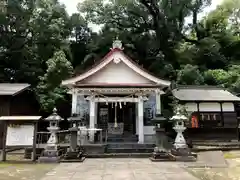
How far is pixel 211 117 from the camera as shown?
18547mm

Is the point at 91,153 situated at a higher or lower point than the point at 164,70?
lower

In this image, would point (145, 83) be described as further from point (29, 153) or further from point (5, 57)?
point (5, 57)

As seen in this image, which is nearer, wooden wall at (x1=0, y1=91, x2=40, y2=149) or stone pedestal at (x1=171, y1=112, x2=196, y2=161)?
stone pedestal at (x1=171, y1=112, x2=196, y2=161)

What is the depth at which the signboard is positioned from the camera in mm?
11266

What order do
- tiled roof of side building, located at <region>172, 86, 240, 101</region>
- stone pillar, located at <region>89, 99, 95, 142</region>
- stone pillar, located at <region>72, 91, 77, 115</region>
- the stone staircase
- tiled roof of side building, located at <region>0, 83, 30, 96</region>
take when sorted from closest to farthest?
the stone staircase
stone pillar, located at <region>72, 91, 77, 115</region>
stone pillar, located at <region>89, 99, 95, 142</region>
tiled roof of side building, located at <region>0, 83, 30, 96</region>
tiled roof of side building, located at <region>172, 86, 240, 101</region>

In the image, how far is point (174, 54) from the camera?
2984cm

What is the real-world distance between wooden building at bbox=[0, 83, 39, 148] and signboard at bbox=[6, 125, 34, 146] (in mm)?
5092

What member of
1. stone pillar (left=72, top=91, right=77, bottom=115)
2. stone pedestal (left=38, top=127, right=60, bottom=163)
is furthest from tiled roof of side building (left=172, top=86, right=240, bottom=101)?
stone pedestal (left=38, top=127, right=60, bottom=163)

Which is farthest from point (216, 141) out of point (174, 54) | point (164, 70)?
point (174, 54)

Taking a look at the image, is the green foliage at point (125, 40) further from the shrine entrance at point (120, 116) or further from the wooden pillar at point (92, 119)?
the wooden pillar at point (92, 119)

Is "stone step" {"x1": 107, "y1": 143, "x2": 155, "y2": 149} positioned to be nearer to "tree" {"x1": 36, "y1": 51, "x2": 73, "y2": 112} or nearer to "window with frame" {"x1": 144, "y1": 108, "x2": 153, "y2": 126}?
"window with frame" {"x1": 144, "y1": 108, "x2": 153, "y2": 126}

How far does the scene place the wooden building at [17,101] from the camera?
16.4 meters

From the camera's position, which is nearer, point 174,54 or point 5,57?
point 5,57

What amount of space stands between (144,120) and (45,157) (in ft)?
25.5
